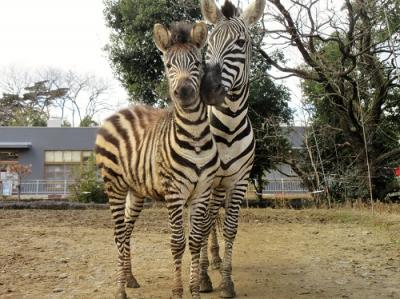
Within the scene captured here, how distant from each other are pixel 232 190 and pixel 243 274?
141cm

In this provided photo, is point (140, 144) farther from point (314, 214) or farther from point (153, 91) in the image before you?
point (153, 91)

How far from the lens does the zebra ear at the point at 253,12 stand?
5.77 meters

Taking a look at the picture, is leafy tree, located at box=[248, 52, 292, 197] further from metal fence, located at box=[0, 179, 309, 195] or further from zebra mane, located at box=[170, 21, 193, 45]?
zebra mane, located at box=[170, 21, 193, 45]

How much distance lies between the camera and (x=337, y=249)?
25.3 feet

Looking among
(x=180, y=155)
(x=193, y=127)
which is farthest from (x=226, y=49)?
(x=180, y=155)

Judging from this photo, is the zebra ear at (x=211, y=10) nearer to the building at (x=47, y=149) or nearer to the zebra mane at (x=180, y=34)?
the zebra mane at (x=180, y=34)

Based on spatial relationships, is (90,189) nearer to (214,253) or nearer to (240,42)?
(214,253)

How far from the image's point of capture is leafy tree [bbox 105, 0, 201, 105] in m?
19.6

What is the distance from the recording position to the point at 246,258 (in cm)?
720

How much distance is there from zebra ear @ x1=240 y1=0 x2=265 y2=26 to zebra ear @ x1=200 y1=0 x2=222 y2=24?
14.4 inches

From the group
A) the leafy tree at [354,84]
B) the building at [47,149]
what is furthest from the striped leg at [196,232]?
the building at [47,149]

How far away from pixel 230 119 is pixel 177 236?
5.10ft

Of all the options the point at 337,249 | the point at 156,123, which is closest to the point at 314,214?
the point at 337,249

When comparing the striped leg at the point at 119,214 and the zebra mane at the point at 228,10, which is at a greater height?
the zebra mane at the point at 228,10
